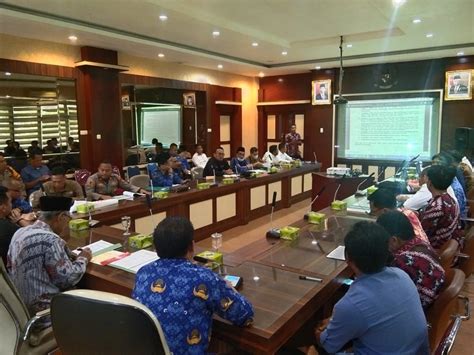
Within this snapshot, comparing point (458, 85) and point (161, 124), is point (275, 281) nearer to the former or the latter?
point (161, 124)

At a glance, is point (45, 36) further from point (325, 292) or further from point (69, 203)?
point (325, 292)

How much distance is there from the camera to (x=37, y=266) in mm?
1804

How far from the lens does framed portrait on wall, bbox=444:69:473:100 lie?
24.8 feet

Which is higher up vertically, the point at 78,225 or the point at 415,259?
the point at 415,259

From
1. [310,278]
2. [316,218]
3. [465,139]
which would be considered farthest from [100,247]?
[465,139]

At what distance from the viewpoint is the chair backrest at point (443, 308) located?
1511 millimetres

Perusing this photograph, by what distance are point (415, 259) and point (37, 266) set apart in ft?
5.77

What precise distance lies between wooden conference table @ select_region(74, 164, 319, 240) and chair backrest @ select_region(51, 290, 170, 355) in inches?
82.5

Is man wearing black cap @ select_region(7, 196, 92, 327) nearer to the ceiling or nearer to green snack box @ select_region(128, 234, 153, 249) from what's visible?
green snack box @ select_region(128, 234, 153, 249)

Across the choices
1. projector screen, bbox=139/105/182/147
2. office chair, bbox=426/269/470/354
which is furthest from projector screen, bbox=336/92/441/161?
office chair, bbox=426/269/470/354

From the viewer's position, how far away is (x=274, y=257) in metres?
2.16

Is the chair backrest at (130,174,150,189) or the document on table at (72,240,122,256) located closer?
the document on table at (72,240,122,256)

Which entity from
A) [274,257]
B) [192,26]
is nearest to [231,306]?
[274,257]

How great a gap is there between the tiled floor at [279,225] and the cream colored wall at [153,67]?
Answer: 3.71m
